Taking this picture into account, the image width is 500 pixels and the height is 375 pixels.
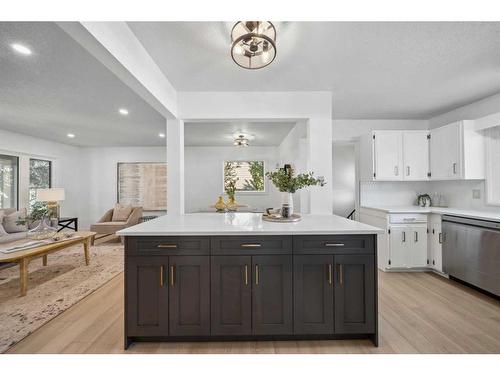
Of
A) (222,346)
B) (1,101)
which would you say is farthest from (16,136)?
(222,346)

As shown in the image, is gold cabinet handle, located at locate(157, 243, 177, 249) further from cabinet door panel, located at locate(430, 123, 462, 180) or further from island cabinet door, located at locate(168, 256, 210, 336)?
cabinet door panel, located at locate(430, 123, 462, 180)

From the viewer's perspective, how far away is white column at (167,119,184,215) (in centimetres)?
317

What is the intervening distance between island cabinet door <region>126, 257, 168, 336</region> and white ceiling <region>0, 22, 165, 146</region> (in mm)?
1957

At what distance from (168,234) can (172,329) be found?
0.72 metres

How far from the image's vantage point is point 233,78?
2.76 metres

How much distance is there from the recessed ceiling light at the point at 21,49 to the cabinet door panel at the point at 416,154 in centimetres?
476

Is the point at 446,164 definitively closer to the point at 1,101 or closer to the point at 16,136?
the point at 1,101

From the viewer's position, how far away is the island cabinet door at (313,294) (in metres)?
1.87

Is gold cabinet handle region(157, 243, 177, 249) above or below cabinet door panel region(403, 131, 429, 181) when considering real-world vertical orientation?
below

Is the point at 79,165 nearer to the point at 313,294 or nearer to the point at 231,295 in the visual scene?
the point at 231,295

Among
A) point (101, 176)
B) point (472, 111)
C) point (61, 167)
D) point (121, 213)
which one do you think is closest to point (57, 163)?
point (61, 167)

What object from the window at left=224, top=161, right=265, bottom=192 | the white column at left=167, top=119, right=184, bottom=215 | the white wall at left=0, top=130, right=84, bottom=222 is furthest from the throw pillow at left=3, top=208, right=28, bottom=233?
the window at left=224, top=161, right=265, bottom=192

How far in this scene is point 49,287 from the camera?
306 cm

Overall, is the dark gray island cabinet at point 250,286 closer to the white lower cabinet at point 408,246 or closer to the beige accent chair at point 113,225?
the white lower cabinet at point 408,246
